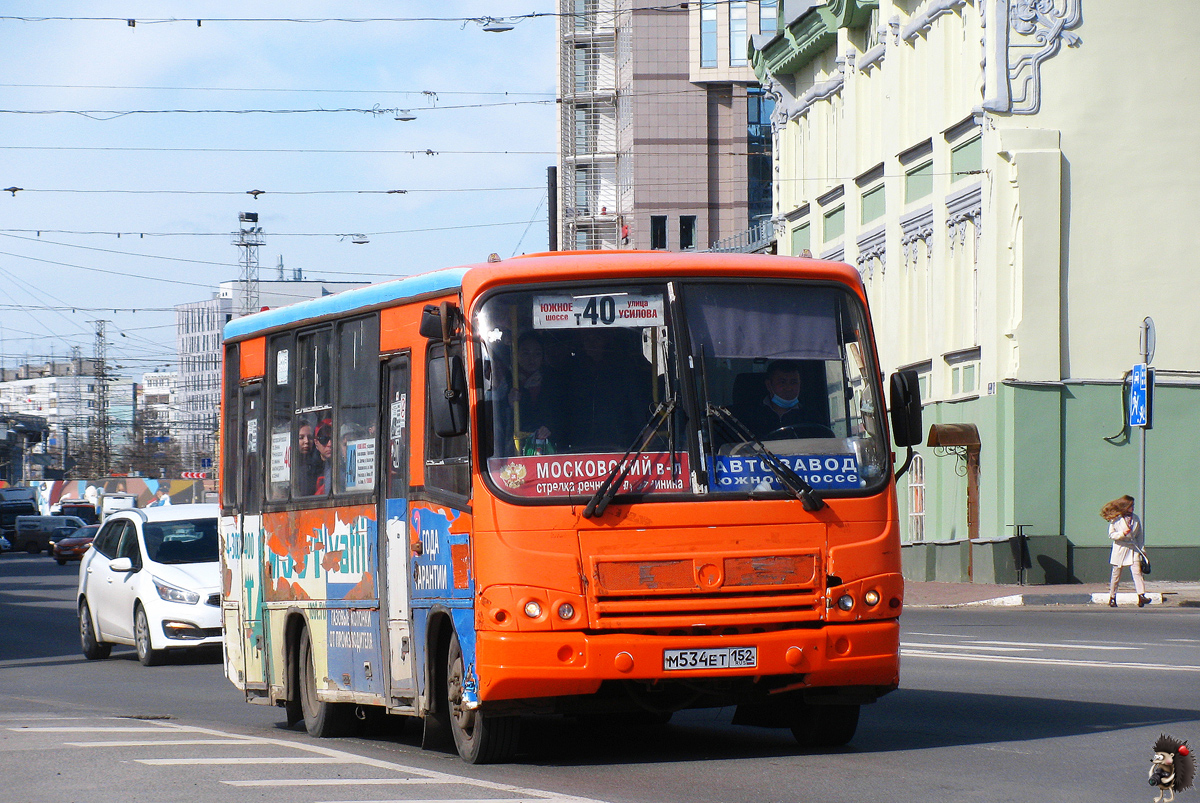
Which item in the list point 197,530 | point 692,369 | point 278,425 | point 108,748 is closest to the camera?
point 692,369

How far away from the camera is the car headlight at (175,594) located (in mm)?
21344

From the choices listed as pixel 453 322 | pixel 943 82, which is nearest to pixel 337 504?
pixel 453 322

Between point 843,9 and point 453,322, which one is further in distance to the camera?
point 843,9

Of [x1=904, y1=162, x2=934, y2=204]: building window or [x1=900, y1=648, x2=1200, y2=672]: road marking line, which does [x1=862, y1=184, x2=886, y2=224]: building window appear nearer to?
[x1=904, y1=162, x2=934, y2=204]: building window

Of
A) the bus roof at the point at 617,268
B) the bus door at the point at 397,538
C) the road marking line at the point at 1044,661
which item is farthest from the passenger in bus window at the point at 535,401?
the road marking line at the point at 1044,661

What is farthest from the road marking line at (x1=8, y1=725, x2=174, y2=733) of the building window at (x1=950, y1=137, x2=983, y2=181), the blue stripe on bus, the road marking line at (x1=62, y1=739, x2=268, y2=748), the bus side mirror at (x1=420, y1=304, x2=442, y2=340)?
the building window at (x1=950, y1=137, x2=983, y2=181)

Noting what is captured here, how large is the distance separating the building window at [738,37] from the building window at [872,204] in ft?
124

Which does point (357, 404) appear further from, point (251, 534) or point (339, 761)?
point (339, 761)

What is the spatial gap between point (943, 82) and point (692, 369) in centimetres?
2707

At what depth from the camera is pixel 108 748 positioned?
36.4ft

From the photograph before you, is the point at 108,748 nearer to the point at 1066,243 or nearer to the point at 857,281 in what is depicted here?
the point at 857,281

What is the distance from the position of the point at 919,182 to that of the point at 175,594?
21.1 m

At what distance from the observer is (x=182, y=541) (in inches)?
889

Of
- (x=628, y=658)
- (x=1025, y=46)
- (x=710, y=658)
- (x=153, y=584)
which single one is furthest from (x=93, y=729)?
(x=1025, y=46)
